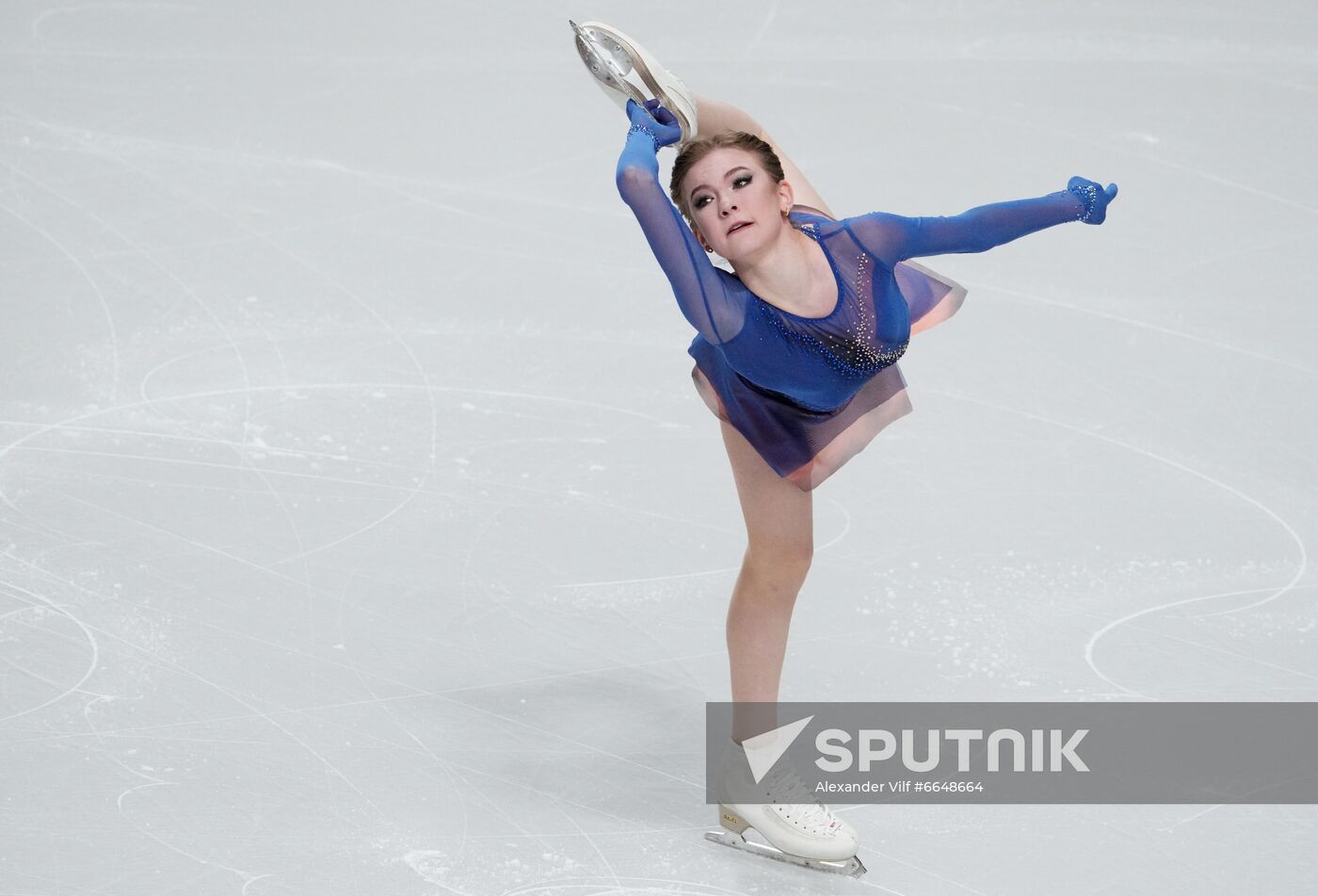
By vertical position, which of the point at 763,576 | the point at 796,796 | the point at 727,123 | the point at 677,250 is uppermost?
the point at 727,123

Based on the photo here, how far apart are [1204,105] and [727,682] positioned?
384 cm

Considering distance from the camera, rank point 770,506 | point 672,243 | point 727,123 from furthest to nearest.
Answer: point 727,123 < point 770,506 < point 672,243

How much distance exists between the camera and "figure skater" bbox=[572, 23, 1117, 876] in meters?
2.74

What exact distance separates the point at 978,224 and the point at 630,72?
72 cm

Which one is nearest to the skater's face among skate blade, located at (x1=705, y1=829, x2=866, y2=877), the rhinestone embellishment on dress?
the rhinestone embellishment on dress

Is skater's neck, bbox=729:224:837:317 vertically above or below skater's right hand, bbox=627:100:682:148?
below

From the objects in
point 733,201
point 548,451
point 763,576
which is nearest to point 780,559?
point 763,576

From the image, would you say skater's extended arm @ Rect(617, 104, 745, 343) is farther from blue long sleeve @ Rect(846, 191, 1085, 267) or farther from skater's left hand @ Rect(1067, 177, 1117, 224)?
skater's left hand @ Rect(1067, 177, 1117, 224)

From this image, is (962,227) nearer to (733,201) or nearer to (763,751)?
(733,201)

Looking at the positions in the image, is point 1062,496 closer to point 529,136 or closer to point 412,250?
point 412,250

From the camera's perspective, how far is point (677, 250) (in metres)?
2.64

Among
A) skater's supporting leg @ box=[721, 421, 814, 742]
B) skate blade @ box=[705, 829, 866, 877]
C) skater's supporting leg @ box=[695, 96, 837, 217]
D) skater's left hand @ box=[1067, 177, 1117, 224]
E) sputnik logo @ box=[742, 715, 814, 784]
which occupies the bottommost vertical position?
skate blade @ box=[705, 829, 866, 877]

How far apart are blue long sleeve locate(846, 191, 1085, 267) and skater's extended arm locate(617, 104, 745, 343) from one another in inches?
10.8

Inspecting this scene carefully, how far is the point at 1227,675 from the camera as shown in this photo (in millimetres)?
3457
